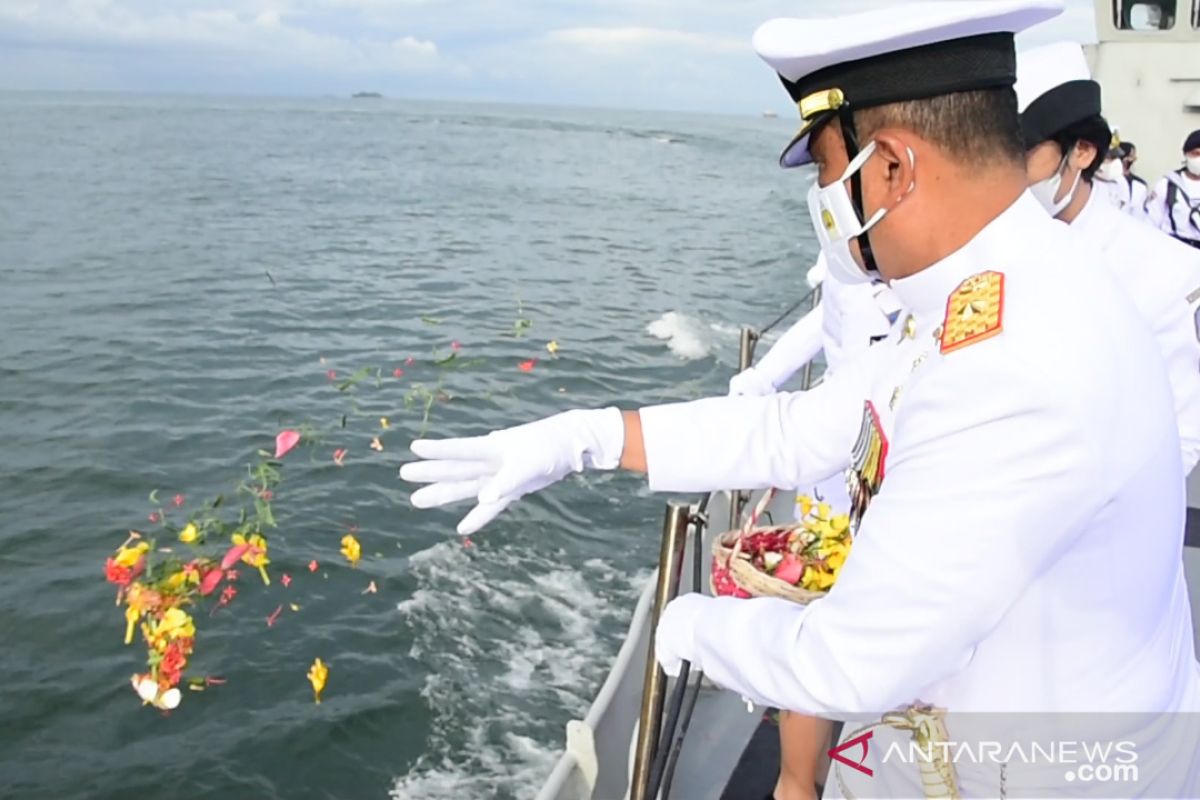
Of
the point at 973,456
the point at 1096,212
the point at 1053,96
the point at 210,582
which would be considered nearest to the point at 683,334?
the point at 210,582

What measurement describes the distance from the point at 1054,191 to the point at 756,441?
6.44 ft

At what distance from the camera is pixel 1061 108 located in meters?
3.24

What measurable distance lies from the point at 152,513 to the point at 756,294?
14564 millimetres

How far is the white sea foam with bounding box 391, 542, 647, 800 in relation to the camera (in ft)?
20.6

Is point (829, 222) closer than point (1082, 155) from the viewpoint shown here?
Yes

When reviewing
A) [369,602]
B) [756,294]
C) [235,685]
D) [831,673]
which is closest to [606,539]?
[369,602]

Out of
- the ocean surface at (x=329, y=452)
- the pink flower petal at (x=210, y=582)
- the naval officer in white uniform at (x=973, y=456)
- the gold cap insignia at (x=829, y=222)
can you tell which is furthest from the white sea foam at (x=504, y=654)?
the gold cap insignia at (x=829, y=222)

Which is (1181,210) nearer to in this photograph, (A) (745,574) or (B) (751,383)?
(B) (751,383)

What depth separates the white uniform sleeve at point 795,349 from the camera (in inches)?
189

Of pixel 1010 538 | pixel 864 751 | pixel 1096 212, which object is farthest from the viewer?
pixel 1096 212

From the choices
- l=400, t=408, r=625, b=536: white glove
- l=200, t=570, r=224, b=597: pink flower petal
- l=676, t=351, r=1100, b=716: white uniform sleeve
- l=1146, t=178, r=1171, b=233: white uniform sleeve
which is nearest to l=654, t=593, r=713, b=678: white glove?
l=676, t=351, r=1100, b=716: white uniform sleeve

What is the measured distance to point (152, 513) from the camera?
376 inches

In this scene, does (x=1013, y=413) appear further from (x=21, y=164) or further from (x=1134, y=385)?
(x=21, y=164)

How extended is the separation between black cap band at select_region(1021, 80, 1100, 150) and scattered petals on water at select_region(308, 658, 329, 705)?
223 inches
